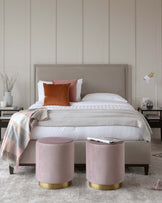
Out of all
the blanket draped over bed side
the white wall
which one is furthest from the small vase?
the blanket draped over bed side

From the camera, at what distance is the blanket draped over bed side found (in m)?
2.95

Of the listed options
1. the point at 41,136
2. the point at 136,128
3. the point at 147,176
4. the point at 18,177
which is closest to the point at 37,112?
the point at 41,136

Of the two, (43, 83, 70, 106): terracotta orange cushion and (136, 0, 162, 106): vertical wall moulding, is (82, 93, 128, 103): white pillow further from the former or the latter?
(136, 0, 162, 106): vertical wall moulding

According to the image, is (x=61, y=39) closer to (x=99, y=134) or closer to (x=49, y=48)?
(x=49, y=48)

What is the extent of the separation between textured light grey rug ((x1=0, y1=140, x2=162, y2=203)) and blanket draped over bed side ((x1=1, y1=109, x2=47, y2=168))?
198 mm

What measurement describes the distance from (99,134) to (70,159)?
1.60 feet

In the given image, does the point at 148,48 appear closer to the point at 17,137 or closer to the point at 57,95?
the point at 57,95

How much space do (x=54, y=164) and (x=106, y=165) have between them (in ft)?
1.48

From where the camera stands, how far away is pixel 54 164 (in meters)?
2.55

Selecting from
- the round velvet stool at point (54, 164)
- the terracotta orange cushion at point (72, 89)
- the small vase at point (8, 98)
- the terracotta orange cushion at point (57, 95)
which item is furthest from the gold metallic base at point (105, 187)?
the small vase at point (8, 98)

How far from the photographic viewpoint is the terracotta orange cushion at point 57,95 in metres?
4.20

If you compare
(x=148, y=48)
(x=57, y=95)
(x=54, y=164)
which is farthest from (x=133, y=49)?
(x=54, y=164)

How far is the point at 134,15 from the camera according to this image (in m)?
5.31

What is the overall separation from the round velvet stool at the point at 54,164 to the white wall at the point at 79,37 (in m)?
2.86
